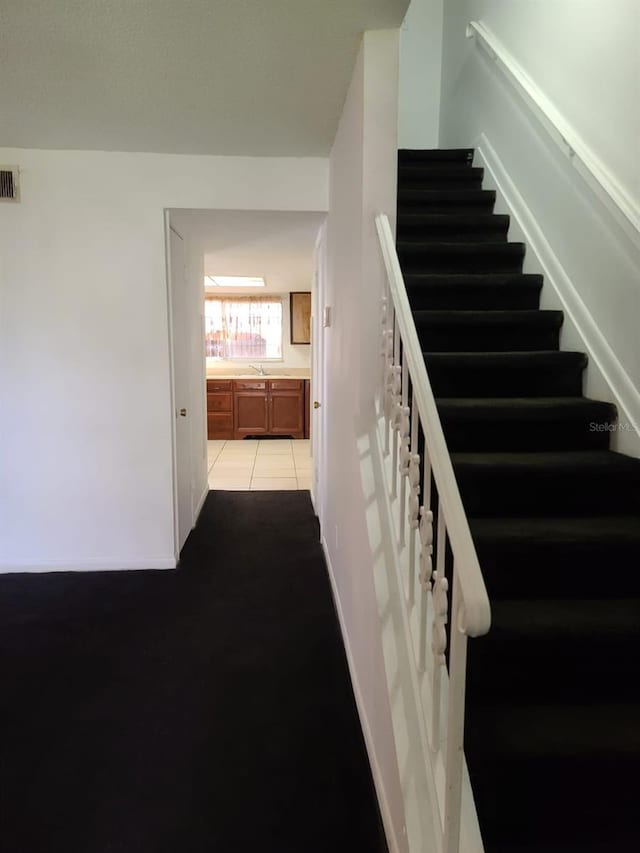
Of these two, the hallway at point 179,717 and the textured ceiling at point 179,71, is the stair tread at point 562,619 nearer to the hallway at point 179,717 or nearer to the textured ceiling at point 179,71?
the hallway at point 179,717

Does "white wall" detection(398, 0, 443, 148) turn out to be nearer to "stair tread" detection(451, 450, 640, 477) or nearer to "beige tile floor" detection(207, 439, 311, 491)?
"beige tile floor" detection(207, 439, 311, 491)

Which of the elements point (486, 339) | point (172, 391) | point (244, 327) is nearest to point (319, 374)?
point (172, 391)

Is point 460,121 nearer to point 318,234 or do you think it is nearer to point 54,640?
point 318,234

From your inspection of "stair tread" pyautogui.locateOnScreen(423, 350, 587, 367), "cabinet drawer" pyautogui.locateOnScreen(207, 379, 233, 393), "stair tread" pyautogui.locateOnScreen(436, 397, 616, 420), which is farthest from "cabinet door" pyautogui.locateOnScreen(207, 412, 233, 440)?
"stair tread" pyautogui.locateOnScreen(436, 397, 616, 420)

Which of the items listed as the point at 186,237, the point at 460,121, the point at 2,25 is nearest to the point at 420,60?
the point at 460,121

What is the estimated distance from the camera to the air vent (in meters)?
2.98

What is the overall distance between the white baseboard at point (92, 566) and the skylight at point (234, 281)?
3.68 m

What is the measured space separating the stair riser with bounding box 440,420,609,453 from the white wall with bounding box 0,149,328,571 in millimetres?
1787

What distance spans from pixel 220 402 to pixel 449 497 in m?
6.45

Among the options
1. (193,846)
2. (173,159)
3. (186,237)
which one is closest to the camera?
(193,846)

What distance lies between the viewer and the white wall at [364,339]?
1670 millimetres

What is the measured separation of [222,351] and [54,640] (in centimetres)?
576

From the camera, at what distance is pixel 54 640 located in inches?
99.8

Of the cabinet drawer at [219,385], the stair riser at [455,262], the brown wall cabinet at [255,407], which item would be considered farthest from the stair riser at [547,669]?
the cabinet drawer at [219,385]
